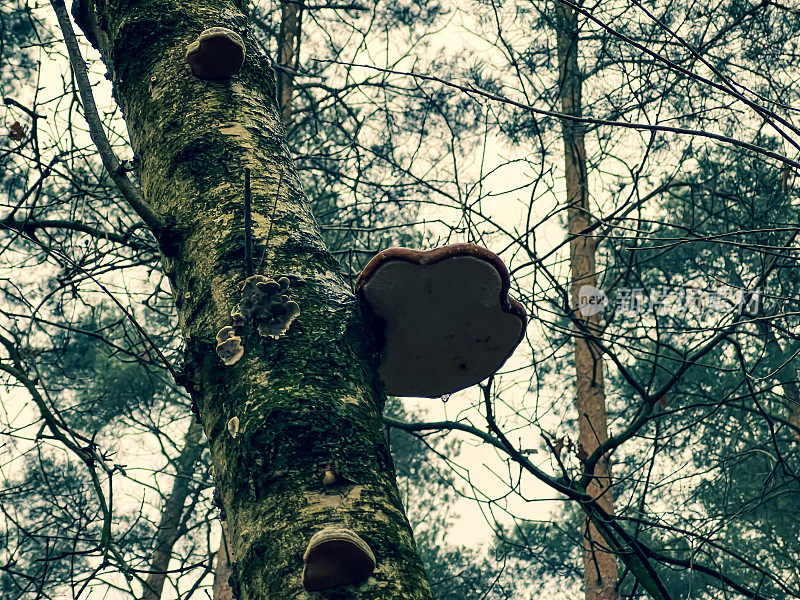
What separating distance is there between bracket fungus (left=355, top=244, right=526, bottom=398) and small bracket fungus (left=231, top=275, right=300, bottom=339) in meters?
0.32

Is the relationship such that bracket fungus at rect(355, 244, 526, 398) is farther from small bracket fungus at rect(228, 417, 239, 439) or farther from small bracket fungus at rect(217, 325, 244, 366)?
small bracket fungus at rect(228, 417, 239, 439)

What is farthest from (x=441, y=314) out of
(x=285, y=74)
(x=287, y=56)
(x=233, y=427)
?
(x=287, y=56)

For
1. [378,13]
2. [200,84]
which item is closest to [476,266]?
[200,84]

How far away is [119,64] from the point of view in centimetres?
205

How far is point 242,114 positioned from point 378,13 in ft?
18.8

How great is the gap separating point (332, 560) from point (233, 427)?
0.37 m

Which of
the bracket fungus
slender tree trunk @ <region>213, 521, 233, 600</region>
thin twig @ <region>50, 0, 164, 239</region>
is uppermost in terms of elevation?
slender tree trunk @ <region>213, 521, 233, 600</region>

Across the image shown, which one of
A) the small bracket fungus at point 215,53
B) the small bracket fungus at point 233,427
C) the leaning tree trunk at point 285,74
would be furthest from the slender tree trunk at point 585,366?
the small bracket fungus at point 233,427

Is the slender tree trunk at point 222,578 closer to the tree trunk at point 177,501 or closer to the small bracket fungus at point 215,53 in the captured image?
the tree trunk at point 177,501

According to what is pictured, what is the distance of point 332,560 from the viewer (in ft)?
3.63

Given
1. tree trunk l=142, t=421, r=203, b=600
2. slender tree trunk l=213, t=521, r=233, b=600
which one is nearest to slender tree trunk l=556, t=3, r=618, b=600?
slender tree trunk l=213, t=521, r=233, b=600

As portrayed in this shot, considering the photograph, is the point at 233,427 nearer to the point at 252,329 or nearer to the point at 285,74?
the point at 252,329

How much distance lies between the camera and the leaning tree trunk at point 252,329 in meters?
1.22

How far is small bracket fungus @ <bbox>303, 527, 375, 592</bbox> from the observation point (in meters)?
1.10
